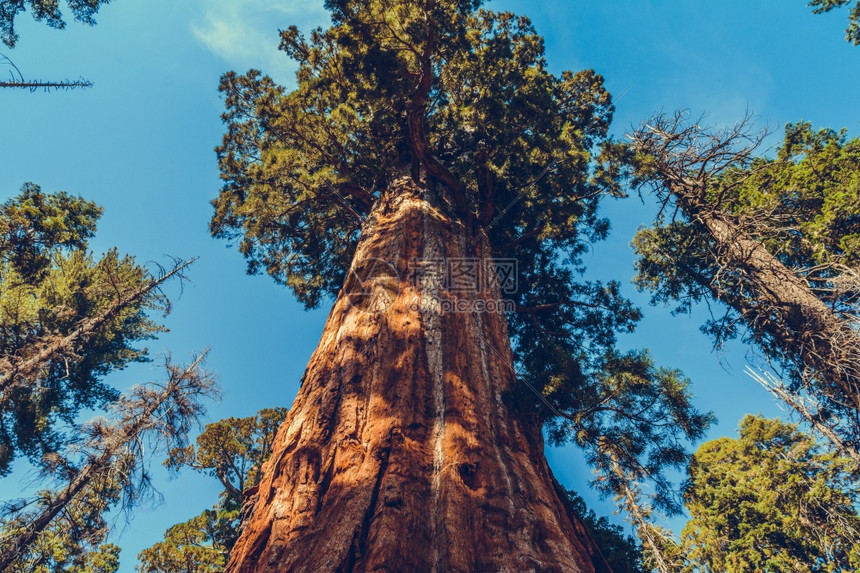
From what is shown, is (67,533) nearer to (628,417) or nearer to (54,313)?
(54,313)

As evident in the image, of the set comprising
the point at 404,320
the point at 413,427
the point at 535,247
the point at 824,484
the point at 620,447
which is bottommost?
the point at 413,427

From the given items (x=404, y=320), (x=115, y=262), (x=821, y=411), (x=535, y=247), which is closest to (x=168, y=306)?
(x=115, y=262)

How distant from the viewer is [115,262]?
1470cm

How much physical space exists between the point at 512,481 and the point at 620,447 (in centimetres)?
319

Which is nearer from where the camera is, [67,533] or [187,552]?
[67,533]

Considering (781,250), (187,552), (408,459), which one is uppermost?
(781,250)

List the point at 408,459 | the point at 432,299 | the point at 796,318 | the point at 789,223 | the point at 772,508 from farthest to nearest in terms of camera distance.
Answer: the point at 772,508
the point at 789,223
the point at 796,318
the point at 432,299
the point at 408,459

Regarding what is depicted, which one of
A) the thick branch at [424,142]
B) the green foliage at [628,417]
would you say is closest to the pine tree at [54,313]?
the thick branch at [424,142]

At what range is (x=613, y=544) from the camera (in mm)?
7875

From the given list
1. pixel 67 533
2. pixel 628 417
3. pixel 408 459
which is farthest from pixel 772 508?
pixel 67 533

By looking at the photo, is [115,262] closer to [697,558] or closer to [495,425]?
[495,425]

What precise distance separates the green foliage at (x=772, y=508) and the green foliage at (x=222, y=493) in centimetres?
1230

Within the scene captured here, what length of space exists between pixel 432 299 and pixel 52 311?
13.1 m

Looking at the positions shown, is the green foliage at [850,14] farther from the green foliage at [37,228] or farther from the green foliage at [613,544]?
the green foliage at [37,228]
